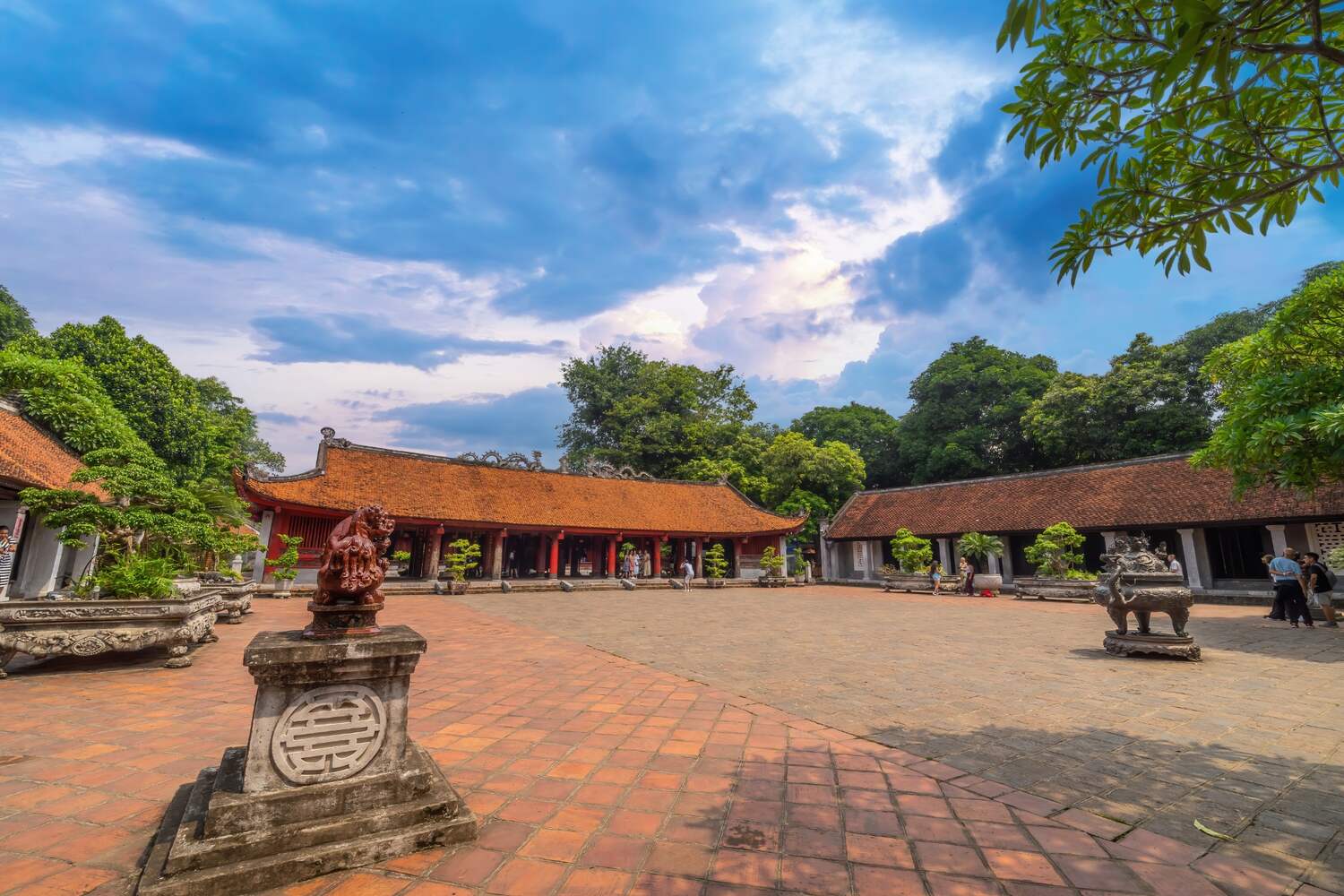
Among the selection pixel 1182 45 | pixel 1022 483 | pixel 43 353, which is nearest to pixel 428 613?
pixel 1182 45

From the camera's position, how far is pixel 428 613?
39.4ft

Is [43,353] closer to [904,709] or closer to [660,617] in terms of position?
[660,617]

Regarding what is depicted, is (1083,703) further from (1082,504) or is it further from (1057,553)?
(1082,504)

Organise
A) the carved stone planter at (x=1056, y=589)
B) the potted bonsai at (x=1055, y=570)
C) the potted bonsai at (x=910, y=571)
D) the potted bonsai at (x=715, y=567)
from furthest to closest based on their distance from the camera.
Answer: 1. the potted bonsai at (x=715, y=567)
2. the potted bonsai at (x=910, y=571)
3. the potted bonsai at (x=1055, y=570)
4. the carved stone planter at (x=1056, y=589)

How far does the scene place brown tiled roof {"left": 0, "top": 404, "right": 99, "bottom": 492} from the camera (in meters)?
10.8

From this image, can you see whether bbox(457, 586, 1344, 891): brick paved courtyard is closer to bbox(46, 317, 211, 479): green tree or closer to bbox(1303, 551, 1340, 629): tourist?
bbox(1303, 551, 1340, 629): tourist

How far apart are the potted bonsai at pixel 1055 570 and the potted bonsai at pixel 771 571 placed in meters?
9.58

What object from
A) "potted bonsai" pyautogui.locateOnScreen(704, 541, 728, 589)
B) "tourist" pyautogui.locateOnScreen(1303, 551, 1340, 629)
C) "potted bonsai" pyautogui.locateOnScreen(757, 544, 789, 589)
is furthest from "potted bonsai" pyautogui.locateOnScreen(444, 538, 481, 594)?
"tourist" pyautogui.locateOnScreen(1303, 551, 1340, 629)

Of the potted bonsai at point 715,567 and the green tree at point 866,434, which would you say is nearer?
the potted bonsai at point 715,567

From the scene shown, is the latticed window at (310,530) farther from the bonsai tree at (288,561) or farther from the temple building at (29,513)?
the temple building at (29,513)

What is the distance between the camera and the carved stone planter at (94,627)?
5.63 meters

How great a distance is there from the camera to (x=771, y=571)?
2547 centimetres

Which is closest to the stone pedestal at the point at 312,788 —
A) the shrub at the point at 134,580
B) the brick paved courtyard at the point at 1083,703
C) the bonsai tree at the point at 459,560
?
the brick paved courtyard at the point at 1083,703

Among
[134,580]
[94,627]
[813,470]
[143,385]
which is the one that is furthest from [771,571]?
[143,385]
